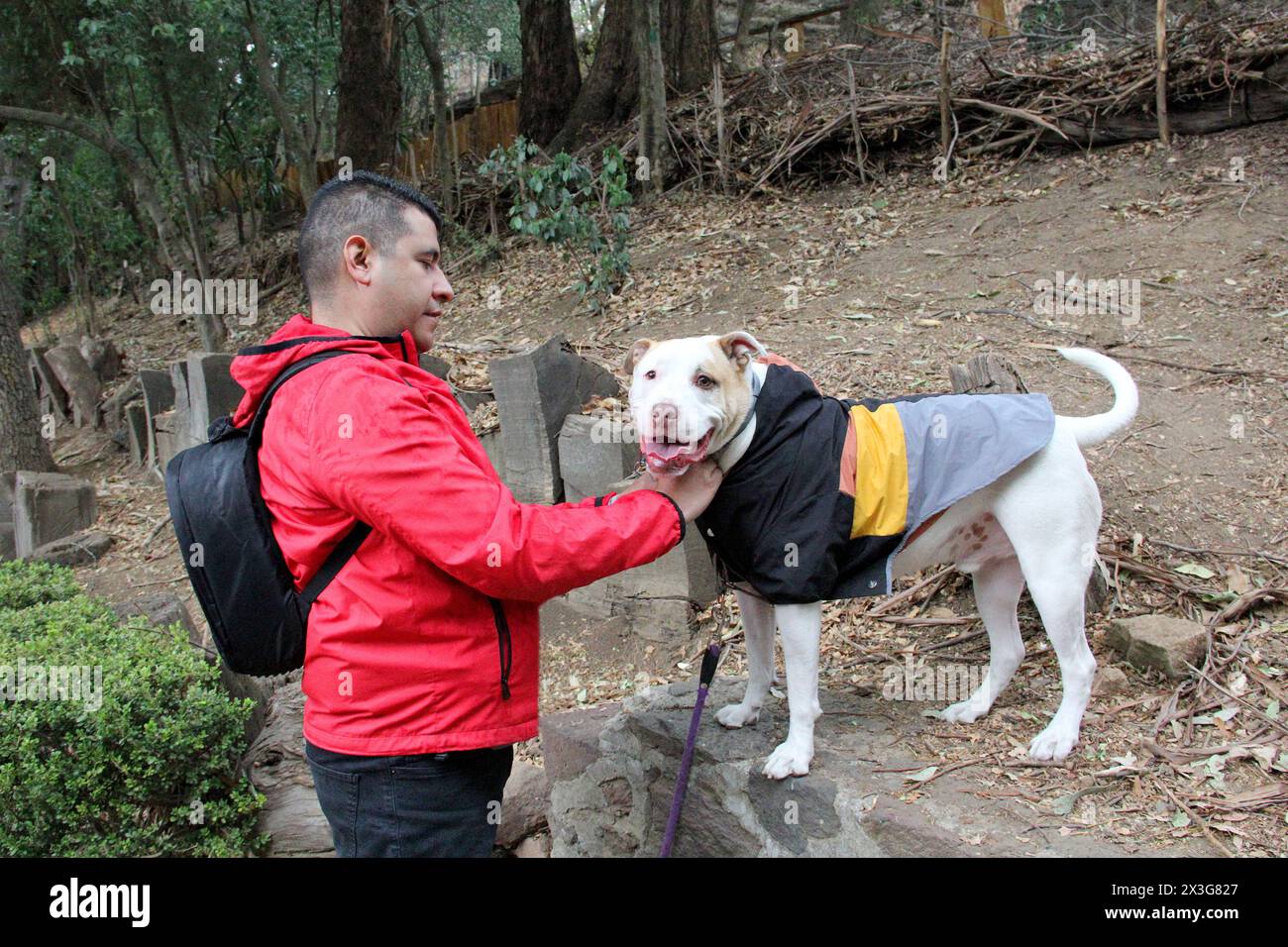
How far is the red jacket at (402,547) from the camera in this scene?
2.03 meters

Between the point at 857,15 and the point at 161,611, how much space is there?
14.3 metres

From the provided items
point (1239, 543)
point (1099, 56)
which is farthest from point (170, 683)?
point (1099, 56)

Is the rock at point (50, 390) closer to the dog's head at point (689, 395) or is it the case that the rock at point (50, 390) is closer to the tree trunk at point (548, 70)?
the tree trunk at point (548, 70)

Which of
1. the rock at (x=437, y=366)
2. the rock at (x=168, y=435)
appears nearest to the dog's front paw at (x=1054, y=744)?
the rock at (x=437, y=366)

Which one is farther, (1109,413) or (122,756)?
(122,756)

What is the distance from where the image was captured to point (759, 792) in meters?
3.41

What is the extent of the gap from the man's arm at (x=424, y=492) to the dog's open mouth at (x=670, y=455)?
27.7 inches

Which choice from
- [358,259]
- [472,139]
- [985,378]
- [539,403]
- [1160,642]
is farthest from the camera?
[472,139]

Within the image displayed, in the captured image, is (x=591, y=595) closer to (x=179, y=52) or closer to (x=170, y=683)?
(x=170, y=683)

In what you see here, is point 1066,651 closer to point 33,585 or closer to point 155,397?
point 33,585

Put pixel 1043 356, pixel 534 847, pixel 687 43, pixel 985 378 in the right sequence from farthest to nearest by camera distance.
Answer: pixel 687 43 → pixel 1043 356 → pixel 985 378 → pixel 534 847

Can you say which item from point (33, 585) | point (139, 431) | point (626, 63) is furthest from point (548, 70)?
point (33, 585)

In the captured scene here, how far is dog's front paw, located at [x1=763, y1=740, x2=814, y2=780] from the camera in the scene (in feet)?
10.9
